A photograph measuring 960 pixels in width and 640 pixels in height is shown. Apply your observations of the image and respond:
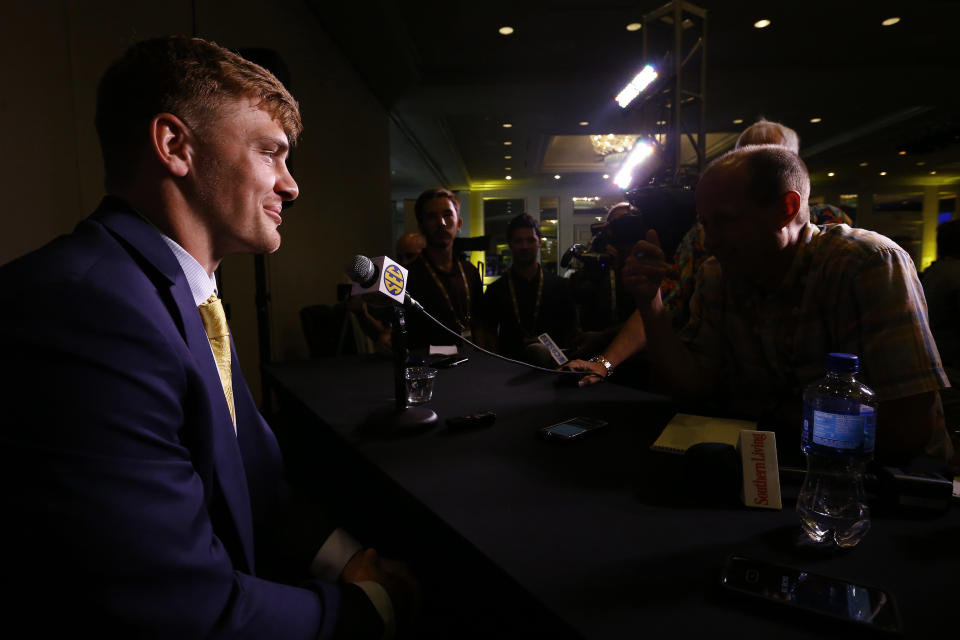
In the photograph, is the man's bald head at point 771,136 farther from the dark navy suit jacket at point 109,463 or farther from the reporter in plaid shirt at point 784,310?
the dark navy suit jacket at point 109,463

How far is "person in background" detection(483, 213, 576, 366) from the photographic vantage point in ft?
9.91

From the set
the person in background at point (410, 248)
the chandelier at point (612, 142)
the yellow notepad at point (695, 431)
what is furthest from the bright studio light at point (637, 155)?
the yellow notepad at point (695, 431)

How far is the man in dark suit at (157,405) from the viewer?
506 mm

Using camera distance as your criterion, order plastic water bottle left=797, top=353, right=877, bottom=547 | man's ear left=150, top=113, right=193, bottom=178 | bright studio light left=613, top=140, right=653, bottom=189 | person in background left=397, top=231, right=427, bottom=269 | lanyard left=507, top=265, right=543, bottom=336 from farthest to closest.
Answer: bright studio light left=613, top=140, right=653, bottom=189, person in background left=397, top=231, right=427, bottom=269, lanyard left=507, top=265, right=543, bottom=336, man's ear left=150, top=113, right=193, bottom=178, plastic water bottle left=797, top=353, right=877, bottom=547

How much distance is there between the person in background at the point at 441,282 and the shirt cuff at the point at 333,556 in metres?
1.68

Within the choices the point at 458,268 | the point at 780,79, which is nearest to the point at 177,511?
the point at 458,268

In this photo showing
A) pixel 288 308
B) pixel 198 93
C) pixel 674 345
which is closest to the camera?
pixel 198 93

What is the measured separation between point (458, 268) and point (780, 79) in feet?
16.5

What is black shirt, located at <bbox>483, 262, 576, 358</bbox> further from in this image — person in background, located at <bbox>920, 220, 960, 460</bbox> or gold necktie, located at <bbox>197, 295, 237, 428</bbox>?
gold necktie, located at <bbox>197, 295, 237, 428</bbox>

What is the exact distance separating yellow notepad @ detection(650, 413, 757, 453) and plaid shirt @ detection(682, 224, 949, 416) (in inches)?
11.2

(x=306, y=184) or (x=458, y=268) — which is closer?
(x=458, y=268)

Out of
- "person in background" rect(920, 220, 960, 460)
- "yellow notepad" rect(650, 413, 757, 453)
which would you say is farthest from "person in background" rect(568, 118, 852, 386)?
"person in background" rect(920, 220, 960, 460)

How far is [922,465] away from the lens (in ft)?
3.00

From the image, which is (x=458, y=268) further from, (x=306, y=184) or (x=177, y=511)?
(x=177, y=511)
